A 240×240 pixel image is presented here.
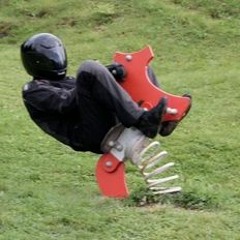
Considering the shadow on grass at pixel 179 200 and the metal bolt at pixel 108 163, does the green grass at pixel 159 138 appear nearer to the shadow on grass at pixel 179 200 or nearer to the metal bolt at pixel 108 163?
the shadow on grass at pixel 179 200

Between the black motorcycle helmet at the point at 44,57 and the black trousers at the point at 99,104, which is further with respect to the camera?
the black motorcycle helmet at the point at 44,57

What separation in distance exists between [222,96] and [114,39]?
348cm

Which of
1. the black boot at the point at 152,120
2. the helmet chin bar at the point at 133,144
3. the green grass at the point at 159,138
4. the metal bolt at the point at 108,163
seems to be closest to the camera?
the green grass at the point at 159,138

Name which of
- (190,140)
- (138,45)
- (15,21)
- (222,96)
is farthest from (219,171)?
(15,21)

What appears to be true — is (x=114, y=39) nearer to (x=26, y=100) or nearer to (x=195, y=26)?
(x=195, y=26)

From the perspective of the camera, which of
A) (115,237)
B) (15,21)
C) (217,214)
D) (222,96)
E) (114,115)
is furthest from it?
(15,21)

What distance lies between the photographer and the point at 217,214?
13.7 feet

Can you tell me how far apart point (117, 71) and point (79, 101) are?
0.35 m

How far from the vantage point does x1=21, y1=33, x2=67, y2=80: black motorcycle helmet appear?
472 centimetres

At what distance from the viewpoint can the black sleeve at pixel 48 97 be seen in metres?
4.57

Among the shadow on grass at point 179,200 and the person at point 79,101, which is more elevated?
the person at point 79,101

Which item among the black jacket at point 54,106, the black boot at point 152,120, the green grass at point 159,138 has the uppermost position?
the black boot at point 152,120

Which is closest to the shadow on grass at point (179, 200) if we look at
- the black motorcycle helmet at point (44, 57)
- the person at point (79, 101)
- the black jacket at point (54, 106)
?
the person at point (79, 101)

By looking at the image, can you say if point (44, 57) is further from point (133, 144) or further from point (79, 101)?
point (133, 144)
